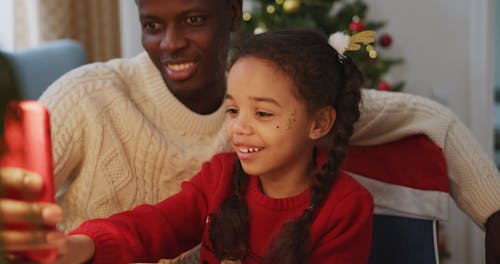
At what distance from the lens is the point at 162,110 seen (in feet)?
5.69

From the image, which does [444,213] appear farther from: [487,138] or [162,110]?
[487,138]

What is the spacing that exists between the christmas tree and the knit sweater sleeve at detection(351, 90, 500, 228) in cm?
127

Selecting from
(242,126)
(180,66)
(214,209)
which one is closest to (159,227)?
(214,209)

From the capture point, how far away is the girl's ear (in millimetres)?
1360

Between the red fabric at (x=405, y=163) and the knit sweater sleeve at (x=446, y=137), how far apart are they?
2 cm

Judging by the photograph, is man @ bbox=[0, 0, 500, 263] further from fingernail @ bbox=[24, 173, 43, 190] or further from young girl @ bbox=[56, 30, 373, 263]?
fingernail @ bbox=[24, 173, 43, 190]

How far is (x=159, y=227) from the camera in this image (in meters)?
1.28

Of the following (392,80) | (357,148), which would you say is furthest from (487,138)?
(357,148)

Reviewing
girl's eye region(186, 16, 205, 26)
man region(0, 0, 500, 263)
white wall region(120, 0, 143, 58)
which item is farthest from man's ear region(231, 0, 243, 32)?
white wall region(120, 0, 143, 58)

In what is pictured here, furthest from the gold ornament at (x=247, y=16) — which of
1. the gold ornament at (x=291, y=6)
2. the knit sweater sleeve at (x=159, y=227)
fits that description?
the knit sweater sleeve at (x=159, y=227)

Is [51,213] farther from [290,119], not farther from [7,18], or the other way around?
[7,18]

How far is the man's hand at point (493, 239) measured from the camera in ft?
4.76

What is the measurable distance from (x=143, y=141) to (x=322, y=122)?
0.51 metres

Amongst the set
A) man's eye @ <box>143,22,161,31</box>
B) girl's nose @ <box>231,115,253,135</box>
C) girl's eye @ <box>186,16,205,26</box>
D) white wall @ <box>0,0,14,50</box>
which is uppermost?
girl's eye @ <box>186,16,205,26</box>
